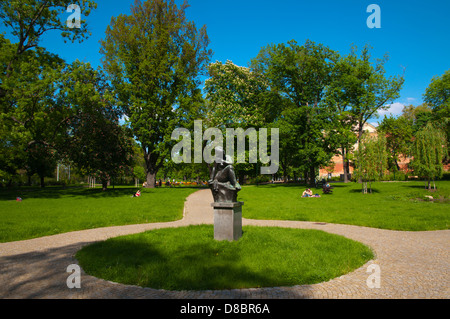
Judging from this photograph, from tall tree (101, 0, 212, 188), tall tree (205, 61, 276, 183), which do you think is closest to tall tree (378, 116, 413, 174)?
tall tree (205, 61, 276, 183)

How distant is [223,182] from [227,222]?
117 cm

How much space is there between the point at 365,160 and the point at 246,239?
2005 centimetres

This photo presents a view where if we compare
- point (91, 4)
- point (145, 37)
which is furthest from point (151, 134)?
point (91, 4)

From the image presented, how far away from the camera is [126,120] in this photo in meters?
29.8

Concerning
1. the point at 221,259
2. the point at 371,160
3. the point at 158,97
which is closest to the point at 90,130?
the point at 158,97

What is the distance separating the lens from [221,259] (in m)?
5.86

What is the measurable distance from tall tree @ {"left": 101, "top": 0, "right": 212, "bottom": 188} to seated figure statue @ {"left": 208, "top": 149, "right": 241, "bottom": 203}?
71.3ft

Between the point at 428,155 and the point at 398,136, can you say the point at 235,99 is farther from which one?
the point at 398,136

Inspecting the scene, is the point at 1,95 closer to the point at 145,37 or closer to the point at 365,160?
the point at 145,37

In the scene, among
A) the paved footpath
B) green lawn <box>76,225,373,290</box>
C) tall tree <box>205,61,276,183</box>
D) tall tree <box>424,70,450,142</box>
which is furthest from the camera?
tall tree <box>424,70,450,142</box>

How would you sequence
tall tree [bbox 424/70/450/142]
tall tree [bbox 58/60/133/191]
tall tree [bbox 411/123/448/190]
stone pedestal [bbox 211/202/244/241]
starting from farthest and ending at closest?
tall tree [bbox 424/70/450/142] → tall tree [bbox 58/60/133/191] → tall tree [bbox 411/123/448/190] → stone pedestal [bbox 211/202/244/241]

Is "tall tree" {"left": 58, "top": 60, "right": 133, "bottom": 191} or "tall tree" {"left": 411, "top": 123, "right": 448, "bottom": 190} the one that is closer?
"tall tree" {"left": 411, "top": 123, "right": 448, "bottom": 190}

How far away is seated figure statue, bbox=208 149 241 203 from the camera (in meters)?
7.84

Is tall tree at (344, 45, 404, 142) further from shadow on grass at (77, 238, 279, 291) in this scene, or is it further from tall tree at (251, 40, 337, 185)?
shadow on grass at (77, 238, 279, 291)
